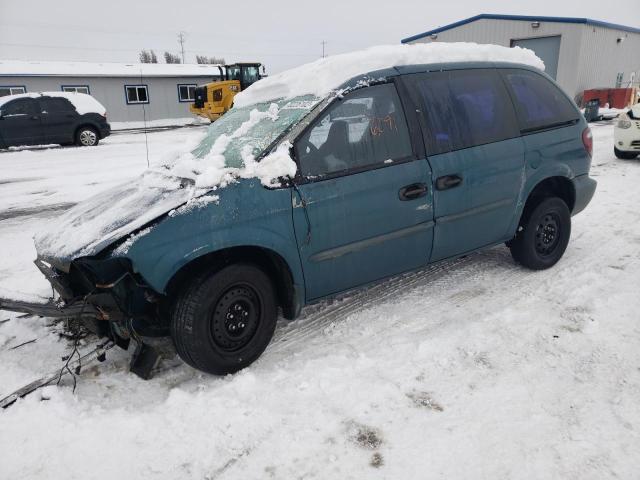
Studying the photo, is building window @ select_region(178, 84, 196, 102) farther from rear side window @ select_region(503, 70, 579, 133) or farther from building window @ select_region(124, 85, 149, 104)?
rear side window @ select_region(503, 70, 579, 133)

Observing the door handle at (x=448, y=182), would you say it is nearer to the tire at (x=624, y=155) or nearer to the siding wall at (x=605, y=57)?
the tire at (x=624, y=155)

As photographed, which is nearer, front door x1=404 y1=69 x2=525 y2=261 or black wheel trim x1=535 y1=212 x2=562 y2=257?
front door x1=404 y1=69 x2=525 y2=261

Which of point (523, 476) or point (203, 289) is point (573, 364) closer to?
point (523, 476)

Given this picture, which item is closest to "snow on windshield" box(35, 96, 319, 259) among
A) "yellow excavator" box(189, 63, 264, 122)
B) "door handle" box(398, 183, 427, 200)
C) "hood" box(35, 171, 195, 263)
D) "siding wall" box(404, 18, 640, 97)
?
"hood" box(35, 171, 195, 263)

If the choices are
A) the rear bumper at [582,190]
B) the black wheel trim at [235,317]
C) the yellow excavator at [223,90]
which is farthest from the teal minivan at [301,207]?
the yellow excavator at [223,90]

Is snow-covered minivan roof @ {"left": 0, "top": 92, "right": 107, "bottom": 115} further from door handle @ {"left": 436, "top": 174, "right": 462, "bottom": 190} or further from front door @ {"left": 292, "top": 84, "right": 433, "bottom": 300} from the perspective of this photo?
door handle @ {"left": 436, "top": 174, "right": 462, "bottom": 190}

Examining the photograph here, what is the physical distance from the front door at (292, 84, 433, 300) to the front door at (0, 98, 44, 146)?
595 inches

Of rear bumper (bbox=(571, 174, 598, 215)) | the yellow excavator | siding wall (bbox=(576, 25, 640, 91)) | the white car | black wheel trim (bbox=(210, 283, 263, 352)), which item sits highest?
siding wall (bbox=(576, 25, 640, 91))

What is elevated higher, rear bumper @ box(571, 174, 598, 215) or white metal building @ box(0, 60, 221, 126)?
white metal building @ box(0, 60, 221, 126)

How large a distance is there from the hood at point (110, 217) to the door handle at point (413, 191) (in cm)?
138

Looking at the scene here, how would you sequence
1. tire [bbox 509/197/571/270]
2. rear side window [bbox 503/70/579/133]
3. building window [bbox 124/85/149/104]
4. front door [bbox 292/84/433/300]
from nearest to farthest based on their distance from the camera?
front door [bbox 292/84/433/300], rear side window [bbox 503/70/579/133], tire [bbox 509/197/571/270], building window [bbox 124/85/149/104]

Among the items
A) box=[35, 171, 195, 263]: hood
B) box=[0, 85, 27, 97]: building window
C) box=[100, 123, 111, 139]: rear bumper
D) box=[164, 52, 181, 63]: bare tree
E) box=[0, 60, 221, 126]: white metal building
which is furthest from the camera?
box=[164, 52, 181, 63]: bare tree

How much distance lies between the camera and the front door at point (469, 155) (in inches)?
133

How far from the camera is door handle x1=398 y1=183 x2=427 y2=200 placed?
319 cm
